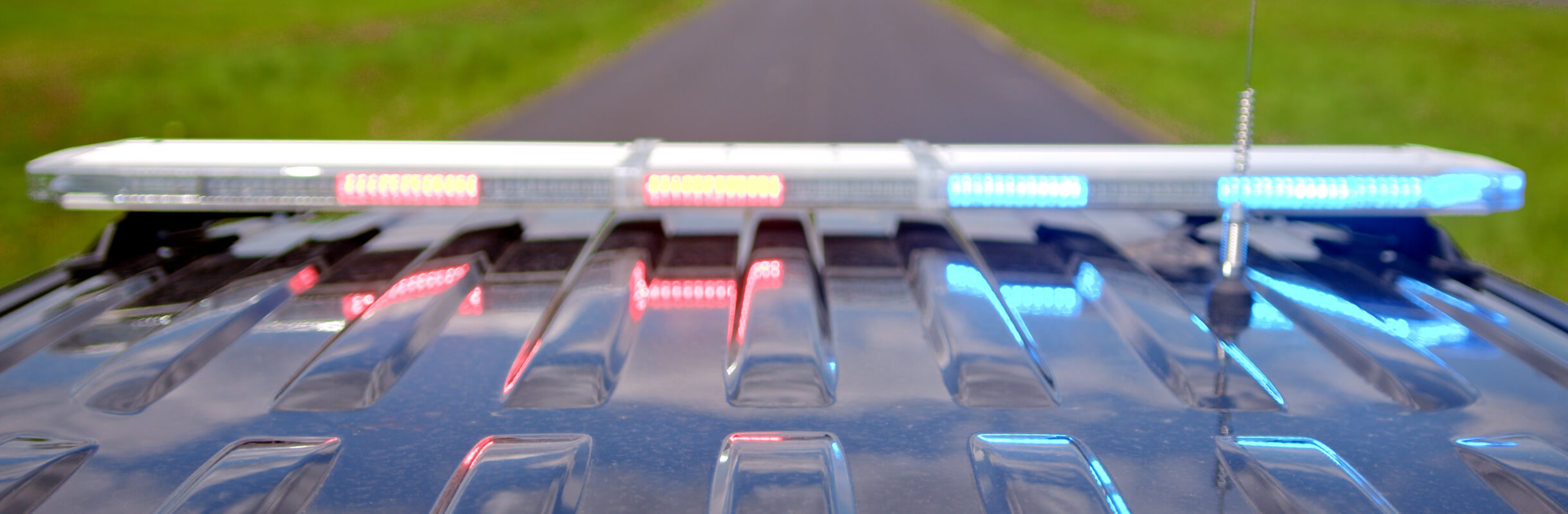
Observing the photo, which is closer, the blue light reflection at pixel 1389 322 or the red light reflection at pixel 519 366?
the red light reflection at pixel 519 366

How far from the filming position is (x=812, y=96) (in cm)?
1702

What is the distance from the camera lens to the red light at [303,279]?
65.5 inches

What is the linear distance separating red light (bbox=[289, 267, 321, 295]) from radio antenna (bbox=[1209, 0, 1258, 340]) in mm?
1314

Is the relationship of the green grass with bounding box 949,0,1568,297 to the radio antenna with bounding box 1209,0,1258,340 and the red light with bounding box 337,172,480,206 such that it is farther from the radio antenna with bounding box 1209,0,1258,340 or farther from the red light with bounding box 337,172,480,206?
the red light with bounding box 337,172,480,206

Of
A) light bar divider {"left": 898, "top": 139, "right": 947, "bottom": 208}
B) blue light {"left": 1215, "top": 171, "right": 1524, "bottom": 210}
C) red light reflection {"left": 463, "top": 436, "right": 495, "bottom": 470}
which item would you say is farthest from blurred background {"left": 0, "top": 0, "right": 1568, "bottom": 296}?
red light reflection {"left": 463, "top": 436, "right": 495, "bottom": 470}

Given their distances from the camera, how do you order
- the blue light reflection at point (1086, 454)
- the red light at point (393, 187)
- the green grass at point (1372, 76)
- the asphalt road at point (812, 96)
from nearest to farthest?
the blue light reflection at point (1086, 454) → the red light at point (393, 187) → the green grass at point (1372, 76) → the asphalt road at point (812, 96)

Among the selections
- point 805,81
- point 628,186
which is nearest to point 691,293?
point 628,186

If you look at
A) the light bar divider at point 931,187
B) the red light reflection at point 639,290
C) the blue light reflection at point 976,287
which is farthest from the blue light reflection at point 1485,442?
the red light reflection at point 639,290

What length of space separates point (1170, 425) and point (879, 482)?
0.36m

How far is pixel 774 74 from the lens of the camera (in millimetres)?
19766

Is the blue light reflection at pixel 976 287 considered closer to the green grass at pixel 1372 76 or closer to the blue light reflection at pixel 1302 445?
the blue light reflection at pixel 1302 445

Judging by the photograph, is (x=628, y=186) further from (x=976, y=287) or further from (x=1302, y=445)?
(x=1302, y=445)

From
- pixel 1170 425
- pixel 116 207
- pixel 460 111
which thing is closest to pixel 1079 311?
pixel 1170 425

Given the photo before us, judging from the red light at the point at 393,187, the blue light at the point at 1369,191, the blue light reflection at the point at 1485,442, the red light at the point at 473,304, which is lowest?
the blue light reflection at the point at 1485,442
